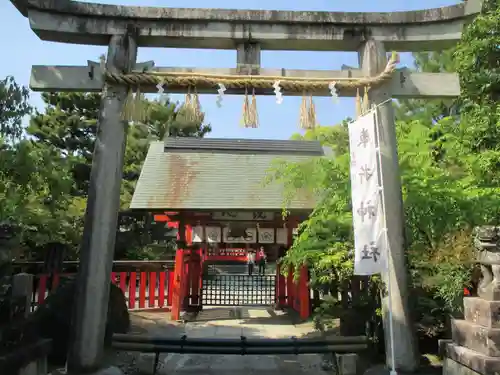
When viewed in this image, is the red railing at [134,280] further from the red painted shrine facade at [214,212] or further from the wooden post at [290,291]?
the wooden post at [290,291]

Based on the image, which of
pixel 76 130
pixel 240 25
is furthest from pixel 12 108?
pixel 76 130

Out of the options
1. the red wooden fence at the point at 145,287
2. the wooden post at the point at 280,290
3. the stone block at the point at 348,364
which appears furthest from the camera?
the wooden post at the point at 280,290

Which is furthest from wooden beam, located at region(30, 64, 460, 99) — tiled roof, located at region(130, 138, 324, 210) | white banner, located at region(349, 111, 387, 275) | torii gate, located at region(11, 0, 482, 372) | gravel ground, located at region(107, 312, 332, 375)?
gravel ground, located at region(107, 312, 332, 375)

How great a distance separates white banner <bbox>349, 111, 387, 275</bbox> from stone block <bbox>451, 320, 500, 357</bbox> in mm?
1087

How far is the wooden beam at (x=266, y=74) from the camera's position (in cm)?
579

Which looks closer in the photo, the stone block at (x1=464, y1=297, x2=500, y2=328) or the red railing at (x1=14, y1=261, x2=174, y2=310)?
the stone block at (x1=464, y1=297, x2=500, y2=328)

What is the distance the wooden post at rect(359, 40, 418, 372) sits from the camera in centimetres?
528

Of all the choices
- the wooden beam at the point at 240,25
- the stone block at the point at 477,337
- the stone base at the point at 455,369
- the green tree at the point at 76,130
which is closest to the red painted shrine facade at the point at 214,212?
the wooden beam at the point at 240,25

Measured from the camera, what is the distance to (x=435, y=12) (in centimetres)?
594

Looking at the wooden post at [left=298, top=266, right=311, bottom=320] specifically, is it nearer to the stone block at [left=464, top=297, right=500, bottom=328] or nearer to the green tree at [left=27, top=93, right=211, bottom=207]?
the stone block at [left=464, top=297, right=500, bottom=328]

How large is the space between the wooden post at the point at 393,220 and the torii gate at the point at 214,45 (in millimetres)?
15

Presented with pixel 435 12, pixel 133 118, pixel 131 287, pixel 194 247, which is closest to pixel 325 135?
pixel 194 247

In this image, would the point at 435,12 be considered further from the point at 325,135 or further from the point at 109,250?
the point at 325,135

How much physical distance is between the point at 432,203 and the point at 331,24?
10.5ft
